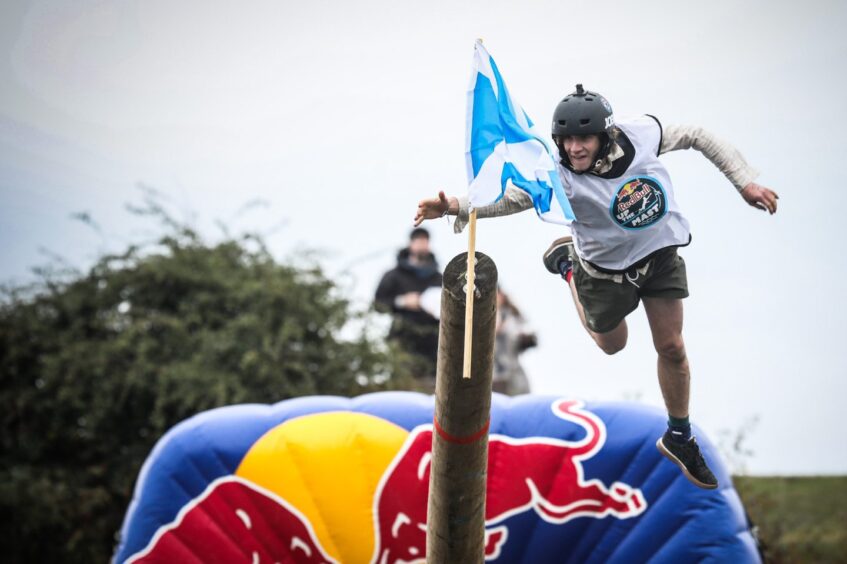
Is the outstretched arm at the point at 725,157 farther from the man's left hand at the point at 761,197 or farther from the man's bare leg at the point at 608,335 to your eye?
the man's bare leg at the point at 608,335

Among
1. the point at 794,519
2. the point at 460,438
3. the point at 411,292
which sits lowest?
the point at 794,519

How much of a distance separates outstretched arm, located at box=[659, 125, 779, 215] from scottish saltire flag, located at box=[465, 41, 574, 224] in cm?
56

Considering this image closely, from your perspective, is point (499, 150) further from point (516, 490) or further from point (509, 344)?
point (509, 344)

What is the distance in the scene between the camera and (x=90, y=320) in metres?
10.2

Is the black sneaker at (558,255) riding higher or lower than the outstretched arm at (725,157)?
lower

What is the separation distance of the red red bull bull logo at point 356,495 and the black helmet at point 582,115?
3559mm

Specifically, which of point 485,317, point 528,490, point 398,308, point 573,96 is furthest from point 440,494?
point 398,308

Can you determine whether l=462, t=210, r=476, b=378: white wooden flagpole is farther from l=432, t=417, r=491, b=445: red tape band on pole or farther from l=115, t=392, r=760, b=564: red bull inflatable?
l=115, t=392, r=760, b=564: red bull inflatable

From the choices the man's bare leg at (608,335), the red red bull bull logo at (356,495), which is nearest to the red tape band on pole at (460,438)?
the man's bare leg at (608,335)

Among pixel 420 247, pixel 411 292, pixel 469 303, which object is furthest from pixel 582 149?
pixel 411 292

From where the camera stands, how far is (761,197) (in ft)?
12.2

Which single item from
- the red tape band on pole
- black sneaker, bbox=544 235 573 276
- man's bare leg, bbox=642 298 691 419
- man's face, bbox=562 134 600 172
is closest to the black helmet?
man's face, bbox=562 134 600 172

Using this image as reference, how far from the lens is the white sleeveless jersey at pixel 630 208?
12.7 ft

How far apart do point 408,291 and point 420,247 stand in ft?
1.53
